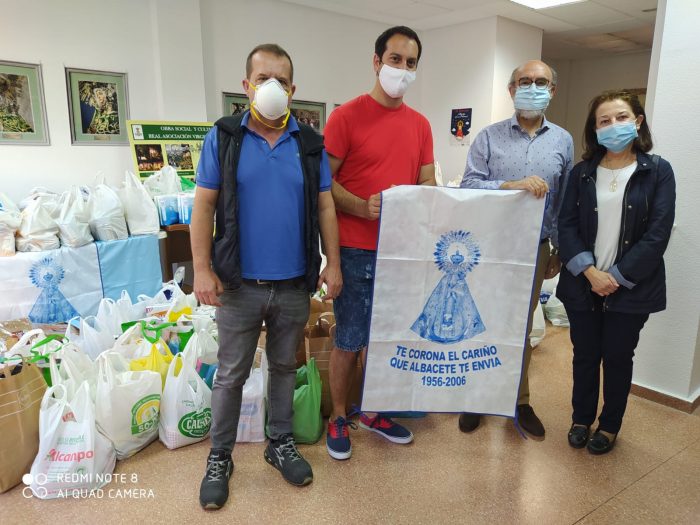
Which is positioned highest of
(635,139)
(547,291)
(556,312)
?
(635,139)

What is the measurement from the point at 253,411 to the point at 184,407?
0.95ft

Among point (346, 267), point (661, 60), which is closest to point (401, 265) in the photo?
point (346, 267)

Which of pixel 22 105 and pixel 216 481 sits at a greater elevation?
pixel 22 105

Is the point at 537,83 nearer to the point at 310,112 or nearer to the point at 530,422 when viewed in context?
the point at 530,422

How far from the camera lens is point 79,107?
4035mm

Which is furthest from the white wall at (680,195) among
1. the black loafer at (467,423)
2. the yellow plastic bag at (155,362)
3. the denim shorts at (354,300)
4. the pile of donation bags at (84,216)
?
the pile of donation bags at (84,216)

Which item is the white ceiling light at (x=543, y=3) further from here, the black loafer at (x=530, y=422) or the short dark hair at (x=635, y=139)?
the black loafer at (x=530, y=422)

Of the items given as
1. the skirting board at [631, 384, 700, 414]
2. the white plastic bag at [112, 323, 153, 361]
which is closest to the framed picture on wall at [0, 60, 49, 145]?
the white plastic bag at [112, 323, 153, 361]

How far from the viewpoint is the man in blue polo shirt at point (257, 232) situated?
1618 mm

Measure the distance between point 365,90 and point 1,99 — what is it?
3.71 metres

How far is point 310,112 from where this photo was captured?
5480 millimetres

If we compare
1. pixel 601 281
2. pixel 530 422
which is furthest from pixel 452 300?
pixel 530 422

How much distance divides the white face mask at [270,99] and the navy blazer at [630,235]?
4.04ft

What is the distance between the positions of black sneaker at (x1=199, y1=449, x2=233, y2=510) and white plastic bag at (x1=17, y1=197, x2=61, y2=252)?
6.45 ft
